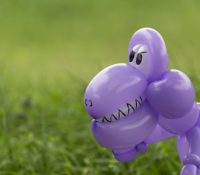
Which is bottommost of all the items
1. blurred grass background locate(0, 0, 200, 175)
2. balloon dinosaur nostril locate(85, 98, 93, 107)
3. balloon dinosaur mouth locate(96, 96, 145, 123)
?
blurred grass background locate(0, 0, 200, 175)

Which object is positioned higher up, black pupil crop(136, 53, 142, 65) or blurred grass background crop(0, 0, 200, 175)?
black pupil crop(136, 53, 142, 65)

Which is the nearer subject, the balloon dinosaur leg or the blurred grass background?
the balloon dinosaur leg

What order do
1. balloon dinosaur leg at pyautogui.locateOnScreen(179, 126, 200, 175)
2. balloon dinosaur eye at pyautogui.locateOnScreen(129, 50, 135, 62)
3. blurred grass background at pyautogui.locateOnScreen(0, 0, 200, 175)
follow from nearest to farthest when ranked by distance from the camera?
balloon dinosaur leg at pyautogui.locateOnScreen(179, 126, 200, 175)
balloon dinosaur eye at pyautogui.locateOnScreen(129, 50, 135, 62)
blurred grass background at pyautogui.locateOnScreen(0, 0, 200, 175)

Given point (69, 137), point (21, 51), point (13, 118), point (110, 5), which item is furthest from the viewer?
point (110, 5)

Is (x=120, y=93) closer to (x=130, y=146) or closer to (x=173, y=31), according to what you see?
(x=130, y=146)

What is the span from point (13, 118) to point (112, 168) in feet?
2.78

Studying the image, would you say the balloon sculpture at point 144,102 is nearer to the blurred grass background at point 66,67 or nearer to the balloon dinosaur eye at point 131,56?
the balloon dinosaur eye at point 131,56

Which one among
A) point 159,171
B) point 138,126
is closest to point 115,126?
point 138,126

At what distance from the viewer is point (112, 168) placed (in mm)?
2527

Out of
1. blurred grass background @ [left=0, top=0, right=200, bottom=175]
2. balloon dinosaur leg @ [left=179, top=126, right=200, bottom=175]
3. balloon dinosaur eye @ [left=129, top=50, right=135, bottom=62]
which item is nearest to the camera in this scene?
balloon dinosaur leg @ [left=179, top=126, right=200, bottom=175]

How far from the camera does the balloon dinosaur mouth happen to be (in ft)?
4.94

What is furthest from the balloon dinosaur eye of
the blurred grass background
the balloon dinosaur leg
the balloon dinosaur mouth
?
the blurred grass background

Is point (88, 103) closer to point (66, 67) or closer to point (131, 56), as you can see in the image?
point (131, 56)

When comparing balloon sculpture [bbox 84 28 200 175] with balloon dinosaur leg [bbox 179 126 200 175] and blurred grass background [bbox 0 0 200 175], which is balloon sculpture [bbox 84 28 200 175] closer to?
balloon dinosaur leg [bbox 179 126 200 175]
